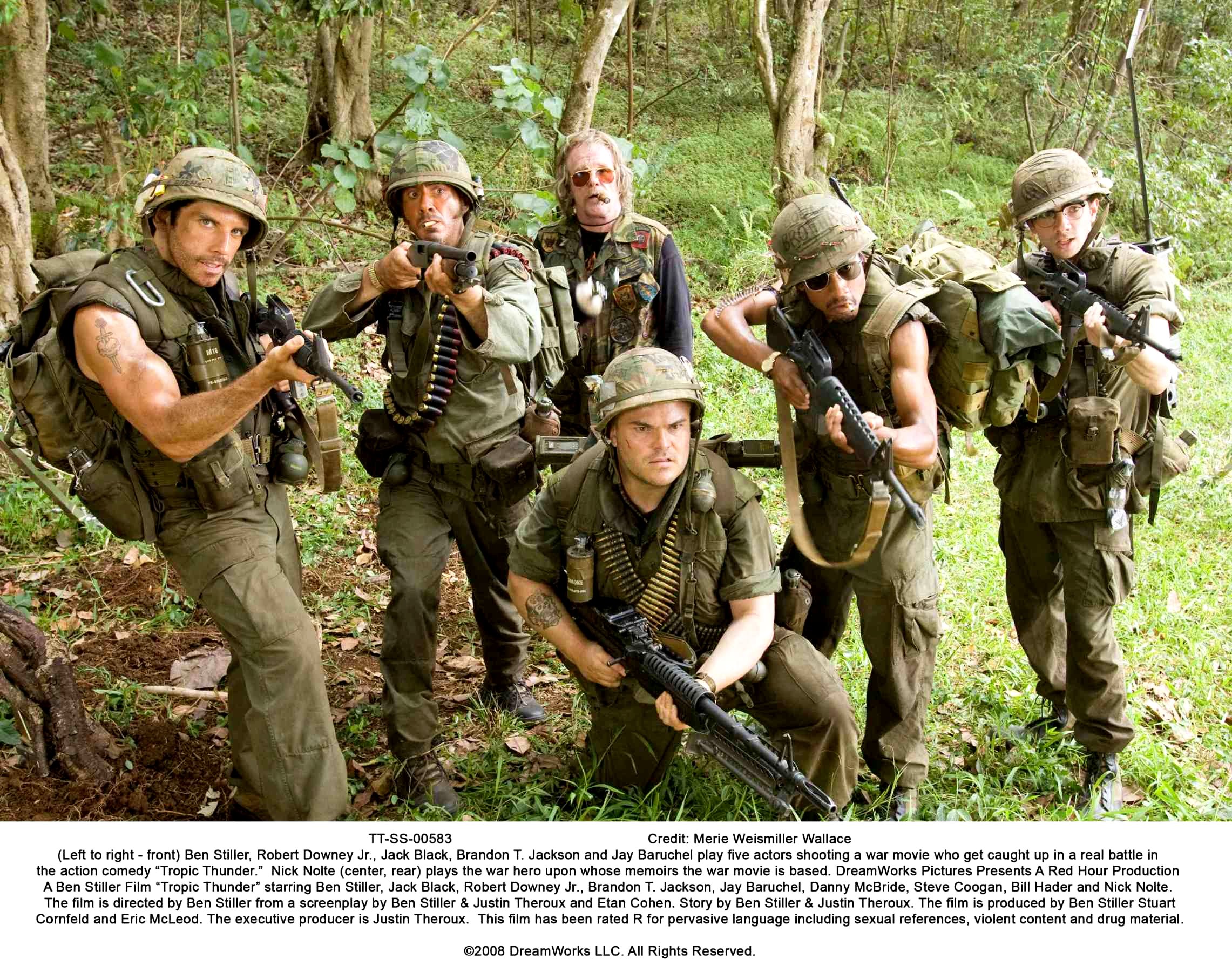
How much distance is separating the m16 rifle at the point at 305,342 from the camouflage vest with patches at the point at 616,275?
4.43 feet

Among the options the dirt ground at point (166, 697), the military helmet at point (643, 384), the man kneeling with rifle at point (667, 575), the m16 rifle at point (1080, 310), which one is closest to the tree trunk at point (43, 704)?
the dirt ground at point (166, 697)

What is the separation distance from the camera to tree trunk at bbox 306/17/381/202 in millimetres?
9992

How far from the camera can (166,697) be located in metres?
5.12

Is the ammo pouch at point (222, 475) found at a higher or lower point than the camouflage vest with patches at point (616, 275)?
lower

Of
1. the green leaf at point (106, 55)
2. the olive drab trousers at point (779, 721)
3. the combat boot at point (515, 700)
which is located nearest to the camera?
the olive drab trousers at point (779, 721)

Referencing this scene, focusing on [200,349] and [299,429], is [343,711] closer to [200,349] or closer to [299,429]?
[299,429]

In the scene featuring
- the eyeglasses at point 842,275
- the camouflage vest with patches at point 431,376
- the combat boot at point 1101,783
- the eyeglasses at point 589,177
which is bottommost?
the combat boot at point 1101,783

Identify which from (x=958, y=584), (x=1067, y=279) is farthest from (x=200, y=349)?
(x=958, y=584)

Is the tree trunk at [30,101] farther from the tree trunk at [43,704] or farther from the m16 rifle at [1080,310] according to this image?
the m16 rifle at [1080,310]

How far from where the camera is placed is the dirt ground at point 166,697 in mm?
4305

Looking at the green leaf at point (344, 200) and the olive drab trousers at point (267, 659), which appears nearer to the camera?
the olive drab trousers at point (267, 659)

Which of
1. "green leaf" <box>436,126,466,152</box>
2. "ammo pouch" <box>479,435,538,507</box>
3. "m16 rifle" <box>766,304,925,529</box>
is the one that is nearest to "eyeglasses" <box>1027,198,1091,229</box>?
"m16 rifle" <box>766,304,925,529</box>
